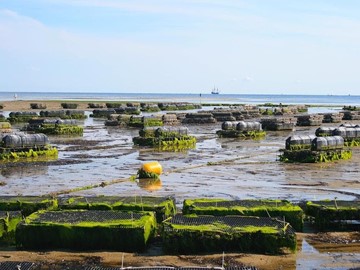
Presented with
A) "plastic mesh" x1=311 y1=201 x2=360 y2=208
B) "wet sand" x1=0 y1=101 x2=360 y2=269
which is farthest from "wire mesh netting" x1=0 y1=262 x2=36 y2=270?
"plastic mesh" x1=311 y1=201 x2=360 y2=208

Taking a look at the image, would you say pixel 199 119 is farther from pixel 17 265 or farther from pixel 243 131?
pixel 17 265

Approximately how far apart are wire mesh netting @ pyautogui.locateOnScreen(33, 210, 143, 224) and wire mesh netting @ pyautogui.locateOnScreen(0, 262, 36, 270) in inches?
88.5

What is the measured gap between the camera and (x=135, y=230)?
1427 cm

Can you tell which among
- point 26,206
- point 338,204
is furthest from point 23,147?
point 338,204

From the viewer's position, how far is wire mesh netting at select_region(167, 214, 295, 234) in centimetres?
1474

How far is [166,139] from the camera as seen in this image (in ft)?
132

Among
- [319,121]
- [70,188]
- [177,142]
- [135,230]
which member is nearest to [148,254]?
[135,230]

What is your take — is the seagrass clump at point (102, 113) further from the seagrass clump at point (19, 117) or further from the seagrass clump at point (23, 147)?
the seagrass clump at point (23, 147)

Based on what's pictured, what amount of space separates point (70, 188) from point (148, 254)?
10382 mm

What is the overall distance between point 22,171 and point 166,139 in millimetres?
13663

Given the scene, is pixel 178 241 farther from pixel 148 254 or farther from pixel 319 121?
pixel 319 121

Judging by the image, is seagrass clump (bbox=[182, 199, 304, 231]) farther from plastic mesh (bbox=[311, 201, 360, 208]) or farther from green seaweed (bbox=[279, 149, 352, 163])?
green seaweed (bbox=[279, 149, 352, 163])

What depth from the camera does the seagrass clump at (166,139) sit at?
39.5 metres

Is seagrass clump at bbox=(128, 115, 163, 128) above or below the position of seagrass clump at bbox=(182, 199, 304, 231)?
below
